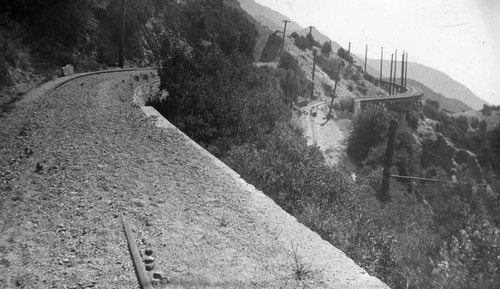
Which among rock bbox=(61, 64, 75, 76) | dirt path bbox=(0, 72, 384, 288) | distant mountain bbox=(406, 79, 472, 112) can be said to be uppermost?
rock bbox=(61, 64, 75, 76)

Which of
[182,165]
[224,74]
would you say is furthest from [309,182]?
[224,74]

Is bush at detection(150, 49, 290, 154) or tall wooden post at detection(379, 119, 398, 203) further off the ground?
bush at detection(150, 49, 290, 154)

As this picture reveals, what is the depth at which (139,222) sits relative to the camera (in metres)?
5.45

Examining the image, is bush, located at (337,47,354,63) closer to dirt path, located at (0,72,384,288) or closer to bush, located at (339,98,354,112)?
bush, located at (339,98,354,112)

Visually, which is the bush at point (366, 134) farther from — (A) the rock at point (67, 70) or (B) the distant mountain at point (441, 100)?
(B) the distant mountain at point (441, 100)

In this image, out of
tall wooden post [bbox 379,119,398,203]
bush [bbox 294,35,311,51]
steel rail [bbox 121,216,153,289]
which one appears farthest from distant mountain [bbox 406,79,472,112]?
steel rail [bbox 121,216,153,289]


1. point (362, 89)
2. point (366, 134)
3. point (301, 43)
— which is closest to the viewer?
point (366, 134)

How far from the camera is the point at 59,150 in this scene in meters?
8.45

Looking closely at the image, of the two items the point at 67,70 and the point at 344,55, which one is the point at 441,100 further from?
the point at 67,70

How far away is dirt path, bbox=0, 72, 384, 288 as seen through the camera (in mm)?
4266

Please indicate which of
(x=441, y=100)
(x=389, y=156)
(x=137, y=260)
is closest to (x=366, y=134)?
(x=389, y=156)

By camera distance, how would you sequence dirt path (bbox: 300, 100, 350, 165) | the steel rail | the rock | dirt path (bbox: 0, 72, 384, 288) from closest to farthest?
the steel rail → dirt path (bbox: 0, 72, 384, 288) → the rock → dirt path (bbox: 300, 100, 350, 165)

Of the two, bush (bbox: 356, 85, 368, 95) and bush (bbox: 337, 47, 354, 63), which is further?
bush (bbox: 337, 47, 354, 63)

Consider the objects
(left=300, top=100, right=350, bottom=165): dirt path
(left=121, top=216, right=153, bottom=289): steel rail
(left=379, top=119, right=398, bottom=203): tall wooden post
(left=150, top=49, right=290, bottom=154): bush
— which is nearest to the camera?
(left=121, top=216, right=153, bottom=289): steel rail
